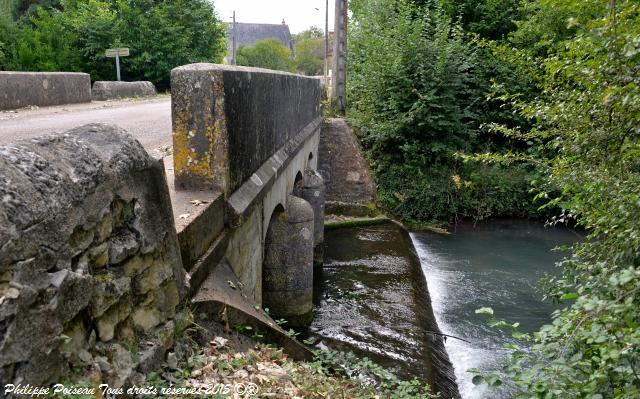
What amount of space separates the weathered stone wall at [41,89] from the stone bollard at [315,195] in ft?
15.0

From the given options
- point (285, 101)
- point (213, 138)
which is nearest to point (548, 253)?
point (285, 101)

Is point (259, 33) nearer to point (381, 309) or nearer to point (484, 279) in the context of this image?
point (484, 279)

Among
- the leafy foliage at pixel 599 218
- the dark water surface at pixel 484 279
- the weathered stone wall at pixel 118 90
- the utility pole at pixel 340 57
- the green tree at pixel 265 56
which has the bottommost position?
the dark water surface at pixel 484 279

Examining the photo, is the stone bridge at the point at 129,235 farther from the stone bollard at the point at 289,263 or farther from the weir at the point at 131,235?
the stone bollard at the point at 289,263

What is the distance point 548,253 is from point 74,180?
41.7 feet

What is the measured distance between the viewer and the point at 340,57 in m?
19.7

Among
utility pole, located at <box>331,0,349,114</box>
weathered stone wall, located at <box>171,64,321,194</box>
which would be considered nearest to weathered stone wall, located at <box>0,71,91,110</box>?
weathered stone wall, located at <box>171,64,321,194</box>

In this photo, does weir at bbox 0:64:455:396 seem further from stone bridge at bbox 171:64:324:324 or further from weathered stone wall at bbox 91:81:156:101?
weathered stone wall at bbox 91:81:156:101

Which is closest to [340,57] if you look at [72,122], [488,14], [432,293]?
[488,14]

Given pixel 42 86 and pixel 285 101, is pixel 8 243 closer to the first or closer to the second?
pixel 285 101

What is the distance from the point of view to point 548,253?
13078 millimetres

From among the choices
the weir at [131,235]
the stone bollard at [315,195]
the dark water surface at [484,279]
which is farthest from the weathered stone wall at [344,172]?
the weir at [131,235]

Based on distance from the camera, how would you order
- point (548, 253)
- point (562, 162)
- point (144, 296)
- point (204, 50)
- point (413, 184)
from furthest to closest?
point (204, 50) < point (413, 184) < point (548, 253) < point (562, 162) < point (144, 296)

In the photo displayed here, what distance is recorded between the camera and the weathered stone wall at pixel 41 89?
27.6ft
